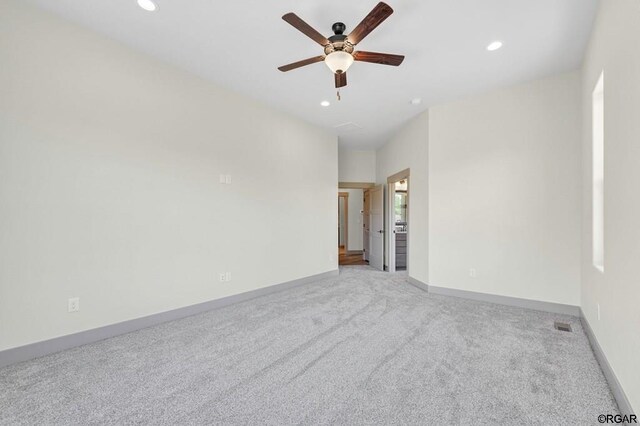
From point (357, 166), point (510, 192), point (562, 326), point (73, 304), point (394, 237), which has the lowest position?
point (562, 326)

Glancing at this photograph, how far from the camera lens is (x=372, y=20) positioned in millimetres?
1893

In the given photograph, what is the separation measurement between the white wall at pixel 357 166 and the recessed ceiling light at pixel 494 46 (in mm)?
4122

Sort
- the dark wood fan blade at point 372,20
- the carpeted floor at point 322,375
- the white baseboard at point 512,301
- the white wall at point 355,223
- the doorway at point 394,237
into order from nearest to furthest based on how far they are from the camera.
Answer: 1. the carpeted floor at point 322,375
2. the dark wood fan blade at point 372,20
3. the white baseboard at point 512,301
4. the doorway at point 394,237
5. the white wall at point 355,223

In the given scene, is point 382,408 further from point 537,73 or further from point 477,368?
point 537,73

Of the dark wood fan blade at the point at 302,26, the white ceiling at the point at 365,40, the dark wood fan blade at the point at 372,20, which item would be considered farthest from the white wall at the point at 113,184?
the dark wood fan blade at the point at 372,20

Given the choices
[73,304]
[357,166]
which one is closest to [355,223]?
[357,166]

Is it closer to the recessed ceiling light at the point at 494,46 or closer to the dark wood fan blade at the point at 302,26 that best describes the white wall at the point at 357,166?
the recessed ceiling light at the point at 494,46

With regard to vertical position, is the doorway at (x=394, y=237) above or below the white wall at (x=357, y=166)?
below

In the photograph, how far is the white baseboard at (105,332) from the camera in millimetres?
2123

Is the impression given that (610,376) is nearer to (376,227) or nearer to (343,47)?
(343,47)

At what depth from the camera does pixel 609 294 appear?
1953 mm

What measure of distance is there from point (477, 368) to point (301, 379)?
1371 millimetres

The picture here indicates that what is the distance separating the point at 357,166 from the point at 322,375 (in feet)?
18.0

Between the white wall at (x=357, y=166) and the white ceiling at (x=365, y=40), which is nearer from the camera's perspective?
the white ceiling at (x=365, y=40)
